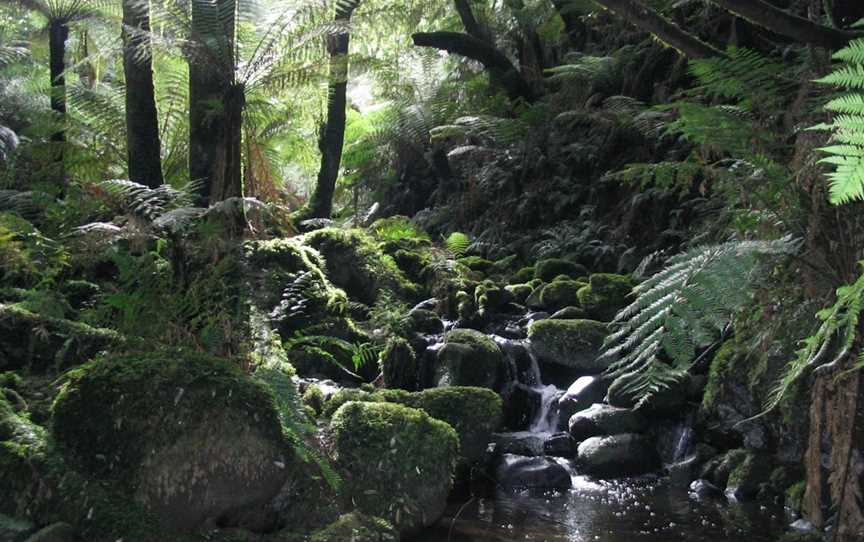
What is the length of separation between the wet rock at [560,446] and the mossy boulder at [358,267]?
8.51 feet

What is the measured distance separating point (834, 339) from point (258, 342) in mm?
2945

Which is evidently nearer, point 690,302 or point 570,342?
point 690,302

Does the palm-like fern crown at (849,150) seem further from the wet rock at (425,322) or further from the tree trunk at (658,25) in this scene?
the wet rock at (425,322)

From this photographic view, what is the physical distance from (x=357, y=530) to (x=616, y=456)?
2.67 metres

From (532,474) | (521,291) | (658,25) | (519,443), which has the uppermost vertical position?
(658,25)

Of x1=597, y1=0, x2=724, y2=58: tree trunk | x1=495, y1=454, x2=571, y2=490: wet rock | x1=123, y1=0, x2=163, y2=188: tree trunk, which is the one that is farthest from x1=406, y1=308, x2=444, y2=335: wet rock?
x1=597, y1=0, x2=724, y2=58: tree trunk

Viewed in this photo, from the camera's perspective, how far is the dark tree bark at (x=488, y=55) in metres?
11.3

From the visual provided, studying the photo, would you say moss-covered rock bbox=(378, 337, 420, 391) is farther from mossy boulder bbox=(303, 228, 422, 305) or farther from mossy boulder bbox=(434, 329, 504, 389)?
mossy boulder bbox=(303, 228, 422, 305)

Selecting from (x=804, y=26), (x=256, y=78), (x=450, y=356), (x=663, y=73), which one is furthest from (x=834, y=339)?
(x=663, y=73)

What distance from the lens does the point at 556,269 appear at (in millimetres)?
8672

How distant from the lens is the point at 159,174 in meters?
6.40

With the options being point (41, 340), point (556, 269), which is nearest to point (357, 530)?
point (41, 340)

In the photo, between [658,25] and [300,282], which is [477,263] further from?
[658,25]

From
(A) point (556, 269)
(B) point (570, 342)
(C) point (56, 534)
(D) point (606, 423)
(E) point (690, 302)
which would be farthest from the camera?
(A) point (556, 269)
